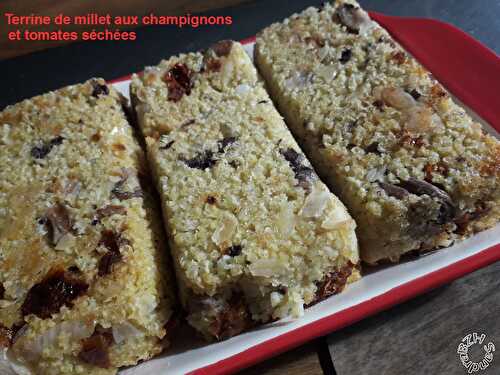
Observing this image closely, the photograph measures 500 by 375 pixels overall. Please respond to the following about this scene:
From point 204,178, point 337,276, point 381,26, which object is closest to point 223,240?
point 204,178

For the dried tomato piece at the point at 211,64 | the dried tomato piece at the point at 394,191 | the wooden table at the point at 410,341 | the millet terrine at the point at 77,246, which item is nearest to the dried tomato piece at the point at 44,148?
the millet terrine at the point at 77,246

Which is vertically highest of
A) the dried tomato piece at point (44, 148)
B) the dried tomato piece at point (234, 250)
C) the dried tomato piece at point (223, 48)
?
the dried tomato piece at point (223, 48)

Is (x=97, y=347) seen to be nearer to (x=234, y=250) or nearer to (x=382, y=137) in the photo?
(x=234, y=250)

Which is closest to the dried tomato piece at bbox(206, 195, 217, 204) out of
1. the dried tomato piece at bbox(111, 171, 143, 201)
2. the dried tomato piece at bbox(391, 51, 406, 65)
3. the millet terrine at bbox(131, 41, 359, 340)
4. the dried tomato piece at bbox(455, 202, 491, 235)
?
the millet terrine at bbox(131, 41, 359, 340)

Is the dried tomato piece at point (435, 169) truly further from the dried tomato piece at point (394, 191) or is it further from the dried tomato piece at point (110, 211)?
the dried tomato piece at point (110, 211)

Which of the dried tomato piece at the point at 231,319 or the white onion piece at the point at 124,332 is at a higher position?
the white onion piece at the point at 124,332

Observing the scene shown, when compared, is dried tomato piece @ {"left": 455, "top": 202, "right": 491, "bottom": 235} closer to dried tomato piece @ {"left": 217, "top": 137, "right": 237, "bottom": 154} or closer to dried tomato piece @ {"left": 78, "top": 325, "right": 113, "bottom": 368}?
dried tomato piece @ {"left": 217, "top": 137, "right": 237, "bottom": 154}

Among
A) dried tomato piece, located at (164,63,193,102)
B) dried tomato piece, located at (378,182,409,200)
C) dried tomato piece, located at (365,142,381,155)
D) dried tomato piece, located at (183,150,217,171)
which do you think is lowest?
dried tomato piece, located at (378,182,409,200)

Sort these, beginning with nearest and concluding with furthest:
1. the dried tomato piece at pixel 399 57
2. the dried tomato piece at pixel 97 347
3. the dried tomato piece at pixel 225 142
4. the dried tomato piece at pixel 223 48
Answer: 1. the dried tomato piece at pixel 97 347
2. the dried tomato piece at pixel 225 142
3. the dried tomato piece at pixel 399 57
4. the dried tomato piece at pixel 223 48
